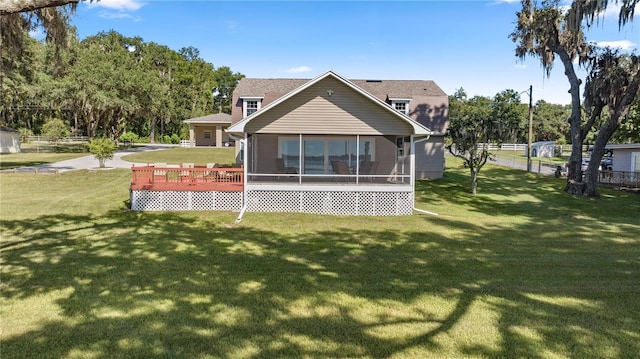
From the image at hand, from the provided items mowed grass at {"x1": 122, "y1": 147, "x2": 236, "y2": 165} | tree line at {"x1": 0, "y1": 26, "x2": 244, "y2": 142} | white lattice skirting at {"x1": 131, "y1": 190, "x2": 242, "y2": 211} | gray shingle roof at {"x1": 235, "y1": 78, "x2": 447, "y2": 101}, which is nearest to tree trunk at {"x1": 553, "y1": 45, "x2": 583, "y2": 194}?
gray shingle roof at {"x1": 235, "y1": 78, "x2": 447, "y2": 101}

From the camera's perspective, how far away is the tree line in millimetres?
29906

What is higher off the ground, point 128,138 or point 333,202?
point 128,138

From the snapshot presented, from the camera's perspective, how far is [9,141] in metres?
39.9

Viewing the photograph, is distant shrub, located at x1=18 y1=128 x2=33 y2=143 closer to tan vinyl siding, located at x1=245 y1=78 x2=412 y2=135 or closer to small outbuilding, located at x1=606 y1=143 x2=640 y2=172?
tan vinyl siding, located at x1=245 y1=78 x2=412 y2=135

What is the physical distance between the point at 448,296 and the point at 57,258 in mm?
7710

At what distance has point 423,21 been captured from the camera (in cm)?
1811

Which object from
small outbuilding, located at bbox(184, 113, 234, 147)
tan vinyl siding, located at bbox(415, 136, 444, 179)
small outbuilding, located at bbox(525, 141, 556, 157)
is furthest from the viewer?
small outbuilding, located at bbox(525, 141, 556, 157)

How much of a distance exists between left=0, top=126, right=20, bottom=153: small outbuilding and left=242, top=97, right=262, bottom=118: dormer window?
29997mm

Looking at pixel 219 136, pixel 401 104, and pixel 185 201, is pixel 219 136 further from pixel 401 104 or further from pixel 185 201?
pixel 185 201

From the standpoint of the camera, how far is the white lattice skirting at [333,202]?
15.4m

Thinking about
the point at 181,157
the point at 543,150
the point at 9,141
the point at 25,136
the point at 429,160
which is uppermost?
the point at 25,136

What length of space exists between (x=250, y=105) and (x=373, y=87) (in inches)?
309

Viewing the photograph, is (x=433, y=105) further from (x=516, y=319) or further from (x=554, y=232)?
(x=516, y=319)

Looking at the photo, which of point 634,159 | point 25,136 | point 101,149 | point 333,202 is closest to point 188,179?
point 333,202
